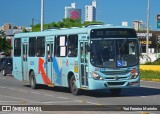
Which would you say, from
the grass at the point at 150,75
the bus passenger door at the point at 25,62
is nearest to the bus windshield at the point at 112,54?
the bus passenger door at the point at 25,62

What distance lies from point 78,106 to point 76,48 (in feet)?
16.9

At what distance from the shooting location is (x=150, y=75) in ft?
133

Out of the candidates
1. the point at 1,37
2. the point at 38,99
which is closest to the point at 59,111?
the point at 38,99

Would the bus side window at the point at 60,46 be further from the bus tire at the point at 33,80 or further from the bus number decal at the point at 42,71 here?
the bus tire at the point at 33,80

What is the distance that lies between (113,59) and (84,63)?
1248 millimetres

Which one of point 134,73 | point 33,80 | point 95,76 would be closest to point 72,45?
point 95,76

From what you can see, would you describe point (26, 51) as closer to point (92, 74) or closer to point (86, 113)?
point (92, 74)

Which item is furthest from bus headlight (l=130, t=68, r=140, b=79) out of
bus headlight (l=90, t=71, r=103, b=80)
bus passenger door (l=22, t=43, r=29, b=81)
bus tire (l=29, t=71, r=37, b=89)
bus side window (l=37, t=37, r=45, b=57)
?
bus passenger door (l=22, t=43, r=29, b=81)

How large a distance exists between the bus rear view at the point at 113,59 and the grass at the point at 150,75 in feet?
52.0

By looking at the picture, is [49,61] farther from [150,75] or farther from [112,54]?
[150,75]

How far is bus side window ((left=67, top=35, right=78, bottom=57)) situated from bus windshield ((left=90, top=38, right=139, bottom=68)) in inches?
49.4

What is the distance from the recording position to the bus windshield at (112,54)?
20844 millimetres

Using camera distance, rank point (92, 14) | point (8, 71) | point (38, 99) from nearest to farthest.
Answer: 1. point (38, 99)
2. point (8, 71)
3. point (92, 14)

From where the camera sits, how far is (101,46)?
21.0m
